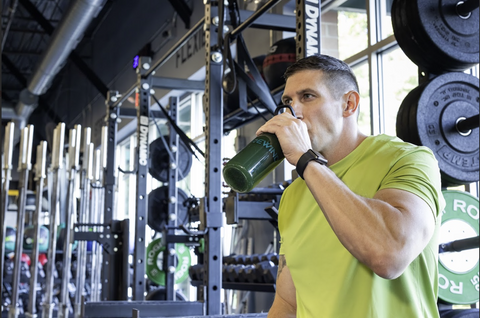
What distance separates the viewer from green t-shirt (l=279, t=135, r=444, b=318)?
1062 mm

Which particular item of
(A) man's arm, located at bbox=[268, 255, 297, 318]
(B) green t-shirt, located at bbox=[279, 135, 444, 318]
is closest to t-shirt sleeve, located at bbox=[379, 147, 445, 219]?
(B) green t-shirt, located at bbox=[279, 135, 444, 318]

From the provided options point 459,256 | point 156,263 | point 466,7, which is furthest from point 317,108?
point 156,263

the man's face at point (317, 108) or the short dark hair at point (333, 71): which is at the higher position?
the short dark hair at point (333, 71)

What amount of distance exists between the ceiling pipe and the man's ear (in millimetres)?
4309

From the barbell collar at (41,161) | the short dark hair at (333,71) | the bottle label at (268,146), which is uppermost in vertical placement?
the barbell collar at (41,161)

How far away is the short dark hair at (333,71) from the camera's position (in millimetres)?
1233

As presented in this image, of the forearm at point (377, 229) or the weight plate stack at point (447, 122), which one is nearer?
the forearm at point (377, 229)

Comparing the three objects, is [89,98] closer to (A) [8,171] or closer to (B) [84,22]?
(B) [84,22]

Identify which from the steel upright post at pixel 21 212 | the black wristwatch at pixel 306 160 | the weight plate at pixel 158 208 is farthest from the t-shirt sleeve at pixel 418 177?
the weight plate at pixel 158 208

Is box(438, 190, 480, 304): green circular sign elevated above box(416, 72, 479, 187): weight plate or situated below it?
below

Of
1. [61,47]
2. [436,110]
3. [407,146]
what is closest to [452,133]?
[436,110]

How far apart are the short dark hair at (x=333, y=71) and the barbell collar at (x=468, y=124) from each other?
0.82 meters

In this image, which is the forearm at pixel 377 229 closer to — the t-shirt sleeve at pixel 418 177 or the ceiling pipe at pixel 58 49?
the t-shirt sleeve at pixel 418 177

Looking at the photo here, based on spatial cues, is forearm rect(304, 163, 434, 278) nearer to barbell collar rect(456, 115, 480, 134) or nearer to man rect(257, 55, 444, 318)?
man rect(257, 55, 444, 318)
